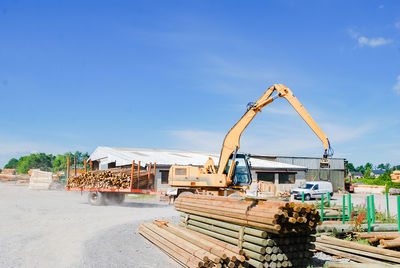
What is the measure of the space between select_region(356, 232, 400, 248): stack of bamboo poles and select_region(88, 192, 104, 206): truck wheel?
1546 centimetres

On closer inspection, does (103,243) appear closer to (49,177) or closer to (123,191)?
(123,191)

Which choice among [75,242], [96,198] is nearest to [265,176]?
[96,198]

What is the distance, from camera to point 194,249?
26.9 ft

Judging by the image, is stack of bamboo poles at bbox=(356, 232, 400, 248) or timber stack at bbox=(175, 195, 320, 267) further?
stack of bamboo poles at bbox=(356, 232, 400, 248)

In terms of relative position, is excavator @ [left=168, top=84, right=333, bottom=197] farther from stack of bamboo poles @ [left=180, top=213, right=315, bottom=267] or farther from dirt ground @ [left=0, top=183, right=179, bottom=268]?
stack of bamboo poles @ [left=180, top=213, right=315, bottom=267]

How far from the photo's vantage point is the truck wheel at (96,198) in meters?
21.2

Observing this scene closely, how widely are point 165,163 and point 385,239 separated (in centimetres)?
2125

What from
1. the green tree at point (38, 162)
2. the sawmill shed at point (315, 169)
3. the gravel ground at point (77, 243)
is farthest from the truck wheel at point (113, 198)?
the green tree at point (38, 162)

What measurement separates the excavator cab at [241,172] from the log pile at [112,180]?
637 centimetres

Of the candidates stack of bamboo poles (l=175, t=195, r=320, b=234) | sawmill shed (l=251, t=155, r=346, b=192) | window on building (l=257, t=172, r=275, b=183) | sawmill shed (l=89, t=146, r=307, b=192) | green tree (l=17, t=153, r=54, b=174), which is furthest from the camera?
green tree (l=17, t=153, r=54, b=174)

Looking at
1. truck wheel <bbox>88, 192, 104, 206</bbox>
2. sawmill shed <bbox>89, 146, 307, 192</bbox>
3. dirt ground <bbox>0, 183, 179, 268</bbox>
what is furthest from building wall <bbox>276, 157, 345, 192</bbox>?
dirt ground <bbox>0, 183, 179, 268</bbox>

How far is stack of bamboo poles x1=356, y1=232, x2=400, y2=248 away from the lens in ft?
29.0

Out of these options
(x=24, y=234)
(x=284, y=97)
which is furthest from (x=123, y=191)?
(x=284, y=97)

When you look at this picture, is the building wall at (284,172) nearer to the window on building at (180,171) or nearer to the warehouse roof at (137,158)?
the warehouse roof at (137,158)
